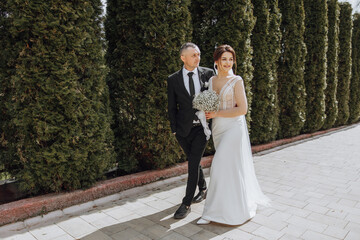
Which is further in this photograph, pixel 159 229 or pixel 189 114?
pixel 189 114

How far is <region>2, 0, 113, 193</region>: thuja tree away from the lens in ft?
11.6

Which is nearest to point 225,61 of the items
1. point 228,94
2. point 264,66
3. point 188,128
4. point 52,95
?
point 228,94

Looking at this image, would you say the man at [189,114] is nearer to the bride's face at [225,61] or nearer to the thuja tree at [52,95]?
the bride's face at [225,61]

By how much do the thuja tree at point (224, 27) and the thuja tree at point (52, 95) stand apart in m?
2.95

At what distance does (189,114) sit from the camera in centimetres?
361

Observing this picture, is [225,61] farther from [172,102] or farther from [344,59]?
[344,59]

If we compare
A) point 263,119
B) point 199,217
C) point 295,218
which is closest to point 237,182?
point 199,217

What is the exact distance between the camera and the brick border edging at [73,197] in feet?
11.0

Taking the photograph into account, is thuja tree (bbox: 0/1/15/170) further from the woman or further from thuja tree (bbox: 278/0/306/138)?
thuja tree (bbox: 278/0/306/138)

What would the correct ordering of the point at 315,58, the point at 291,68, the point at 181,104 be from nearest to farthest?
the point at 181,104 → the point at 291,68 → the point at 315,58

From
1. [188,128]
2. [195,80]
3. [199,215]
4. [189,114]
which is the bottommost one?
[199,215]

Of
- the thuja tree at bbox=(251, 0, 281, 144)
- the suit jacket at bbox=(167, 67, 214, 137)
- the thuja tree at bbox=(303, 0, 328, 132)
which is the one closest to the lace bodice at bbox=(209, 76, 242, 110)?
the suit jacket at bbox=(167, 67, 214, 137)

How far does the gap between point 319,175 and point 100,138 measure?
4.27 meters

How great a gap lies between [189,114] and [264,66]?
4.47 m
